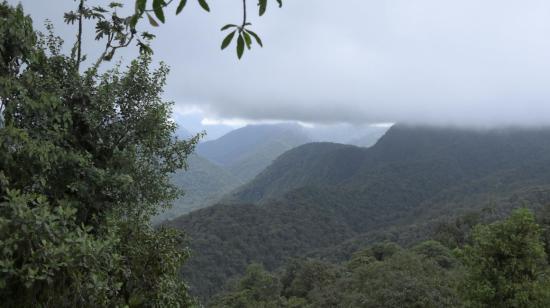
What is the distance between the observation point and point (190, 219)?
125 metres

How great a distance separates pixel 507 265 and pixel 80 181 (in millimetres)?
14336

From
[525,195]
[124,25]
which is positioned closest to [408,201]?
[525,195]

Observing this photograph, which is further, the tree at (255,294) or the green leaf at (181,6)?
the tree at (255,294)

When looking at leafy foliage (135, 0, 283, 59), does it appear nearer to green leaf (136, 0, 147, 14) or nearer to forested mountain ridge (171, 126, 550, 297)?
green leaf (136, 0, 147, 14)

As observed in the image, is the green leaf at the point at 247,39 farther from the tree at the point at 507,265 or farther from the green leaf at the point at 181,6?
the tree at the point at 507,265

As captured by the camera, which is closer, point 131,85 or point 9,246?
point 9,246

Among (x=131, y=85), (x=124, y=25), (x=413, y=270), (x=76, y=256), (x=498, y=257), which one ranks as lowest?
(x=413, y=270)

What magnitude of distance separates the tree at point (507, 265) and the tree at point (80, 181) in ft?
37.2

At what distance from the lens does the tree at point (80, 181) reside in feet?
14.2

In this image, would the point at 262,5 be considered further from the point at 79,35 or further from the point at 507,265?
the point at 507,265

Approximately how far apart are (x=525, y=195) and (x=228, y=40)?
4834 inches

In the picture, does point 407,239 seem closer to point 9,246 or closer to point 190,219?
point 190,219

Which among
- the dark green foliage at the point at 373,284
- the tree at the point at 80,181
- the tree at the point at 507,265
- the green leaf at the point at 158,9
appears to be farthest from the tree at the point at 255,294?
the green leaf at the point at 158,9

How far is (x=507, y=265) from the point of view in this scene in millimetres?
14273
